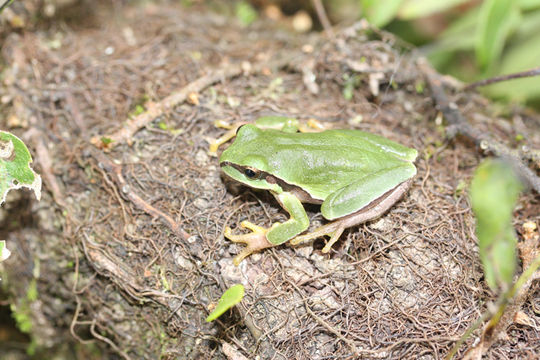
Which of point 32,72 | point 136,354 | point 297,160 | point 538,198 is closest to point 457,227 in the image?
point 538,198

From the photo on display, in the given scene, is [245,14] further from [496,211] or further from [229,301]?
[496,211]

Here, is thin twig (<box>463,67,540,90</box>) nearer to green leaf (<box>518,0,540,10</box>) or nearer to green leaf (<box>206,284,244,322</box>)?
green leaf (<box>518,0,540,10</box>)

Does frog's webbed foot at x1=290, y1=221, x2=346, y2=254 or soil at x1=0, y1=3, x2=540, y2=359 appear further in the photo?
frog's webbed foot at x1=290, y1=221, x2=346, y2=254

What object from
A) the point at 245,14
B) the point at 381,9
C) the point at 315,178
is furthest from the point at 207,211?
the point at 245,14

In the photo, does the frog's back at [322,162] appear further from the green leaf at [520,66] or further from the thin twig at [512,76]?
the green leaf at [520,66]

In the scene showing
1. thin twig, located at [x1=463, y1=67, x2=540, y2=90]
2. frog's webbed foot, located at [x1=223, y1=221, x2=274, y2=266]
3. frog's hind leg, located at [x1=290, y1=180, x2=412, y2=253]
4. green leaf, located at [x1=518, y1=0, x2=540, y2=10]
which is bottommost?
frog's webbed foot, located at [x1=223, y1=221, x2=274, y2=266]

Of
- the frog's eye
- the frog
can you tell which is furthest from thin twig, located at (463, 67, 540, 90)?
the frog's eye

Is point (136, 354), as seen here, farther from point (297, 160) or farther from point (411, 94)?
point (411, 94)

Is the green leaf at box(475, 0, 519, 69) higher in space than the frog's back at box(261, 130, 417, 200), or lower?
higher
